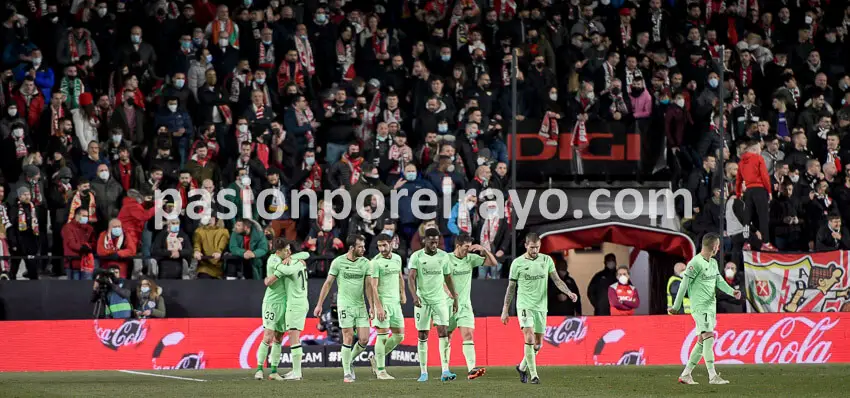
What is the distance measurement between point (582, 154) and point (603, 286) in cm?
343

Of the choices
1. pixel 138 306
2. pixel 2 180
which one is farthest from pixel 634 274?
pixel 2 180

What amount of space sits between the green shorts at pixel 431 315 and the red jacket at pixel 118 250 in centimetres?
670

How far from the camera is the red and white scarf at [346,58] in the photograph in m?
27.5

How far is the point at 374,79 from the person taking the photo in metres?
26.8

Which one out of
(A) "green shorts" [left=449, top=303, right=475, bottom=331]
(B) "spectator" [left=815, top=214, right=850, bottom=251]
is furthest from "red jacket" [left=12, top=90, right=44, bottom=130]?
(B) "spectator" [left=815, top=214, right=850, bottom=251]

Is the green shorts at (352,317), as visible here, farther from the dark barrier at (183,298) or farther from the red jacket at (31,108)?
the red jacket at (31,108)

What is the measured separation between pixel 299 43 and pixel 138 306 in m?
6.97

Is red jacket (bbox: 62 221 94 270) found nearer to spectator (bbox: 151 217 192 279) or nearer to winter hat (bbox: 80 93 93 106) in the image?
spectator (bbox: 151 217 192 279)

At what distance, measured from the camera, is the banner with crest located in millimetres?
24000

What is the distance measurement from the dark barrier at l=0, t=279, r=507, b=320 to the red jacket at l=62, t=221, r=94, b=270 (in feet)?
1.59

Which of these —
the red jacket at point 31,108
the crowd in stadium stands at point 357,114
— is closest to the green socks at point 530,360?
the crowd in stadium stands at point 357,114

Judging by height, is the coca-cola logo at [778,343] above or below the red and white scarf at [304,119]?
below

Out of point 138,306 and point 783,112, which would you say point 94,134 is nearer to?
point 138,306

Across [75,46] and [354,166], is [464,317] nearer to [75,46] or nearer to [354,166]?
[354,166]
